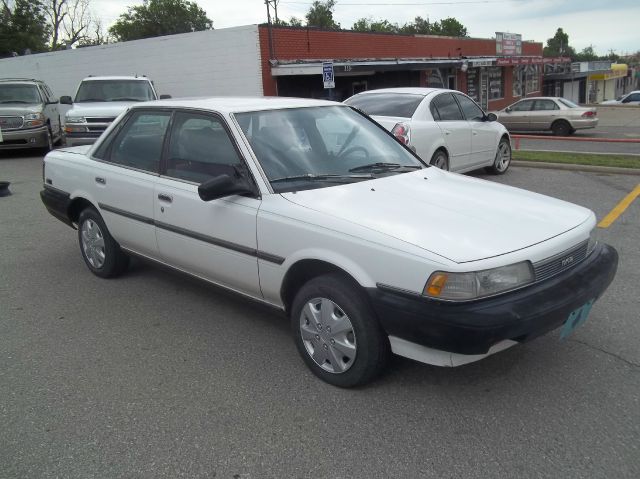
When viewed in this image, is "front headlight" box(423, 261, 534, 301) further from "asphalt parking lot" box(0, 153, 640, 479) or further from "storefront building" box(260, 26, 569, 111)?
"storefront building" box(260, 26, 569, 111)

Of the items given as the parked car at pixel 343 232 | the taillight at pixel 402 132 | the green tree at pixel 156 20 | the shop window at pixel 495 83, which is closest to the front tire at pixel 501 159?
the taillight at pixel 402 132

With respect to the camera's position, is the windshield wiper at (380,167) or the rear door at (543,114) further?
the rear door at (543,114)

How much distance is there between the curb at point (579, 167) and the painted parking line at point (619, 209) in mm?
1417

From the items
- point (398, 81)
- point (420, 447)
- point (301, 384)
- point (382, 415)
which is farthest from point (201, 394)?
point (398, 81)

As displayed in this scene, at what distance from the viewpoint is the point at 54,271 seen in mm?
5648

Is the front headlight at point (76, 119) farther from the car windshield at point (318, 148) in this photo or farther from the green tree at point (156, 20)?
the green tree at point (156, 20)

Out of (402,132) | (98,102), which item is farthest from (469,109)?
(98,102)

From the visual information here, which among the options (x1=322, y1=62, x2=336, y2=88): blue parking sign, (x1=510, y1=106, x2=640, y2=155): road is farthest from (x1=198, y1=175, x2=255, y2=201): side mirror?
(x1=510, y1=106, x2=640, y2=155): road

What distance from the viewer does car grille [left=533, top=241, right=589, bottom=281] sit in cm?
303

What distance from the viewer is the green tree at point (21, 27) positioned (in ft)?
133

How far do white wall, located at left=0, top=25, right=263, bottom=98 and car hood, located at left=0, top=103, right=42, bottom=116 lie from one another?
6446 mm

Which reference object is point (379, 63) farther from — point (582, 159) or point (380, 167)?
point (380, 167)

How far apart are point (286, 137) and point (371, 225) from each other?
3.88 feet

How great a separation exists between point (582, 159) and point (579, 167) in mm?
876
